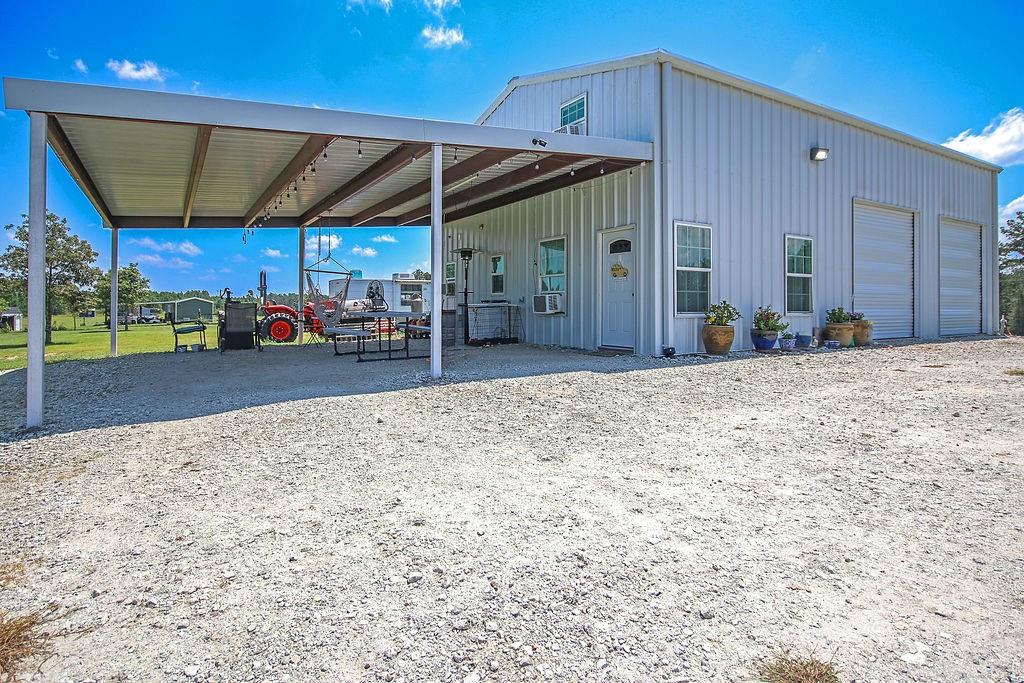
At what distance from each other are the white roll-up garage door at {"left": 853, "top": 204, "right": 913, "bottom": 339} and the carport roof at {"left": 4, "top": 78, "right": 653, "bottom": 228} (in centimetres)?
642

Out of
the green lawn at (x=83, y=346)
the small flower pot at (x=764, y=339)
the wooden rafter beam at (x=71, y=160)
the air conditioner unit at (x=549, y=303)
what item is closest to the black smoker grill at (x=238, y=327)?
the green lawn at (x=83, y=346)

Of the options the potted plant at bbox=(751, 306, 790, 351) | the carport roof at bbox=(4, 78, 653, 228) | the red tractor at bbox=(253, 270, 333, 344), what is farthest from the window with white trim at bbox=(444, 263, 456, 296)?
the potted plant at bbox=(751, 306, 790, 351)

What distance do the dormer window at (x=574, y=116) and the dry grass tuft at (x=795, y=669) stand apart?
9.62 metres

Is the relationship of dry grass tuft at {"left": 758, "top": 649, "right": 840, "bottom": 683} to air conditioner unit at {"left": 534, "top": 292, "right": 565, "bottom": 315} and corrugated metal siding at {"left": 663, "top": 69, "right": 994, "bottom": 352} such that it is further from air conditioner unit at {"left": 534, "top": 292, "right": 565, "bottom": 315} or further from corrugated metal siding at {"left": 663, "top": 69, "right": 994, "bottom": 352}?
air conditioner unit at {"left": 534, "top": 292, "right": 565, "bottom": 315}

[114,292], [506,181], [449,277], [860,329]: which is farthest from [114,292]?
[860,329]

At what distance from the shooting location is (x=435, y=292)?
623 cm

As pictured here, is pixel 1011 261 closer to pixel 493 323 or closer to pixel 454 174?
pixel 493 323

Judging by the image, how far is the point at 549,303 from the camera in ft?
34.8

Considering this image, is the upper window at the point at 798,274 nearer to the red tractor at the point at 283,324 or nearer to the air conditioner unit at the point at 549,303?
the air conditioner unit at the point at 549,303

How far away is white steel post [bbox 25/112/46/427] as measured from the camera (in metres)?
4.28

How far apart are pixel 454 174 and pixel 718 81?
4.59 meters

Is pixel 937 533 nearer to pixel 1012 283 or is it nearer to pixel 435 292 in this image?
pixel 435 292

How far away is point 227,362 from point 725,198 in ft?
28.0

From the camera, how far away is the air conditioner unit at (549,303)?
10438 millimetres
